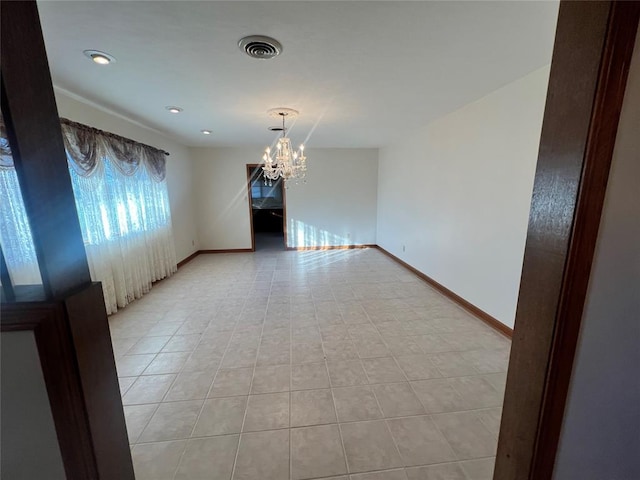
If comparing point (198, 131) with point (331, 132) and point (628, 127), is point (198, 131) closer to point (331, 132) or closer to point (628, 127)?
point (331, 132)

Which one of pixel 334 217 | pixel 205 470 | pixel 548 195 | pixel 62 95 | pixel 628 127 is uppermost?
pixel 62 95

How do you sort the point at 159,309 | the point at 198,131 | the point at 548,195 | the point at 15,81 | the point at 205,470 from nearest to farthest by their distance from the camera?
1. the point at 15,81
2. the point at 548,195
3. the point at 205,470
4. the point at 159,309
5. the point at 198,131

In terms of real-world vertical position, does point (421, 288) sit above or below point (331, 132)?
below

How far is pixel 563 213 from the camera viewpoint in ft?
1.89

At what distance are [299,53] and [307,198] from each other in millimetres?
4238

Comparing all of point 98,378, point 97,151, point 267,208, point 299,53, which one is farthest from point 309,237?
point 98,378

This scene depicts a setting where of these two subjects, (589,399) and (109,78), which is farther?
(109,78)

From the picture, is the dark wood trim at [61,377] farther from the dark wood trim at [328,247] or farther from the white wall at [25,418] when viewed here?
the dark wood trim at [328,247]

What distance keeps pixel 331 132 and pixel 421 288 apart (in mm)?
2818

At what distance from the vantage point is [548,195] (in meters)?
0.61

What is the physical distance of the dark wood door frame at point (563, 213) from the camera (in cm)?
51

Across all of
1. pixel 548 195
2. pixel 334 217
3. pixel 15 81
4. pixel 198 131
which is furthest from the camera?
pixel 334 217

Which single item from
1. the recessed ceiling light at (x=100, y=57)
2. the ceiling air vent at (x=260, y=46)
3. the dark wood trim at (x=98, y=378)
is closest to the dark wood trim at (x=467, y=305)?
the dark wood trim at (x=98, y=378)

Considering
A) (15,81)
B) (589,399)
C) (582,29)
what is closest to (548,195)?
(582,29)
